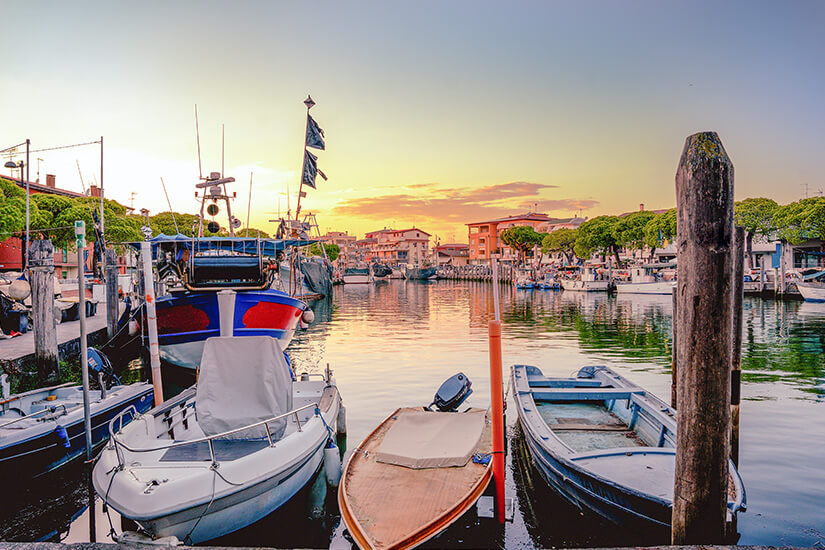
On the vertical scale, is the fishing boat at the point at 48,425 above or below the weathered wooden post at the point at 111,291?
below

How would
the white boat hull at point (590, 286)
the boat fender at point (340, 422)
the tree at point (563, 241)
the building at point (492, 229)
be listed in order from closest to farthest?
the boat fender at point (340, 422) < the white boat hull at point (590, 286) < the tree at point (563, 241) < the building at point (492, 229)

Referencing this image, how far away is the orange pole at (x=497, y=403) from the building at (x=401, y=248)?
16461cm

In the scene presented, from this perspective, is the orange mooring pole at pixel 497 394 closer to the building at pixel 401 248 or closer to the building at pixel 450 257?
the building at pixel 450 257

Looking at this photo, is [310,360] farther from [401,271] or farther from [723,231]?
[401,271]

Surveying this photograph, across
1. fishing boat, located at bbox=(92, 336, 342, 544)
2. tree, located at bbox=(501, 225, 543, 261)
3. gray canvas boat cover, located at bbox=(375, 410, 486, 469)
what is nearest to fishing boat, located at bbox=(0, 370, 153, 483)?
fishing boat, located at bbox=(92, 336, 342, 544)

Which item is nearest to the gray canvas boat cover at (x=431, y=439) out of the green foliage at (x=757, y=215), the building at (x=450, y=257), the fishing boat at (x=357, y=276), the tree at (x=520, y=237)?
the green foliage at (x=757, y=215)

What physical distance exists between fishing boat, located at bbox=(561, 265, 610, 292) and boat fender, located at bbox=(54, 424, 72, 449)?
62.2 meters

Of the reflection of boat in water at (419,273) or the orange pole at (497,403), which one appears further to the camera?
the reflection of boat in water at (419,273)

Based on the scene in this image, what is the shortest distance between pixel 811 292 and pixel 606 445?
4337 centimetres

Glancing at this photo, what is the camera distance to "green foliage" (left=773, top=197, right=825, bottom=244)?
47.1m

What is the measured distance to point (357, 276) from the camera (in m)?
99.4

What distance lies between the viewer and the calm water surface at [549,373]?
759 centimetres

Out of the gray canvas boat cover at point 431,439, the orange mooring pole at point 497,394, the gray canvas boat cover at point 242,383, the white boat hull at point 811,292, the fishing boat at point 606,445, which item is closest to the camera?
the fishing boat at point 606,445

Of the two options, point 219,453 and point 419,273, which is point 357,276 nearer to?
point 419,273
